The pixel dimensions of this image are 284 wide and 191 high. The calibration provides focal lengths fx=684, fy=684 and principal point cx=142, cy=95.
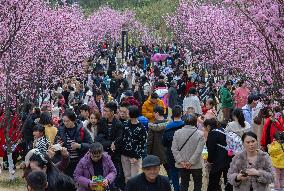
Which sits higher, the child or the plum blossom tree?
the plum blossom tree

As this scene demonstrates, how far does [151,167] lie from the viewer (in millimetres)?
7066

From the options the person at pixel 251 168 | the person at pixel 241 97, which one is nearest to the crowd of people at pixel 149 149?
the person at pixel 251 168

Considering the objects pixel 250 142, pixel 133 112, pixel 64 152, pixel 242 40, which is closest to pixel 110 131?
pixel 133 112

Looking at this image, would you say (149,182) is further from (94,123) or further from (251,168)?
(94,123)

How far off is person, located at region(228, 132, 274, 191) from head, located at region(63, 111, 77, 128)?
3.07 metres

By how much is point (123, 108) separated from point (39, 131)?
228 centimetres

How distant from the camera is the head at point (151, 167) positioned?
705cm

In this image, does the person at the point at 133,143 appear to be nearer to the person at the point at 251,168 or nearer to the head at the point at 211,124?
the head at the point at 211,124

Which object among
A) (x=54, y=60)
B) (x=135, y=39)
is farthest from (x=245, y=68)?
(x=135, y=39)

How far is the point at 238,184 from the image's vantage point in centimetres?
832

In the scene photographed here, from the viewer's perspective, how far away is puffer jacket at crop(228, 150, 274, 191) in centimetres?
816

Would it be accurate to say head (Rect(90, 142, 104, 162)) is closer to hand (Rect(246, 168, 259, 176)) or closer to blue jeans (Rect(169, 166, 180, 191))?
hand (Rect(246, 168, 259, 176))

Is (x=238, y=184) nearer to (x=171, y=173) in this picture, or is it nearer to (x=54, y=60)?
(x=171, y=173)

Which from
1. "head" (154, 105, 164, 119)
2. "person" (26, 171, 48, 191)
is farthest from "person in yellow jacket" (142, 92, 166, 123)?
"person" (26, 171, 48, 191)
